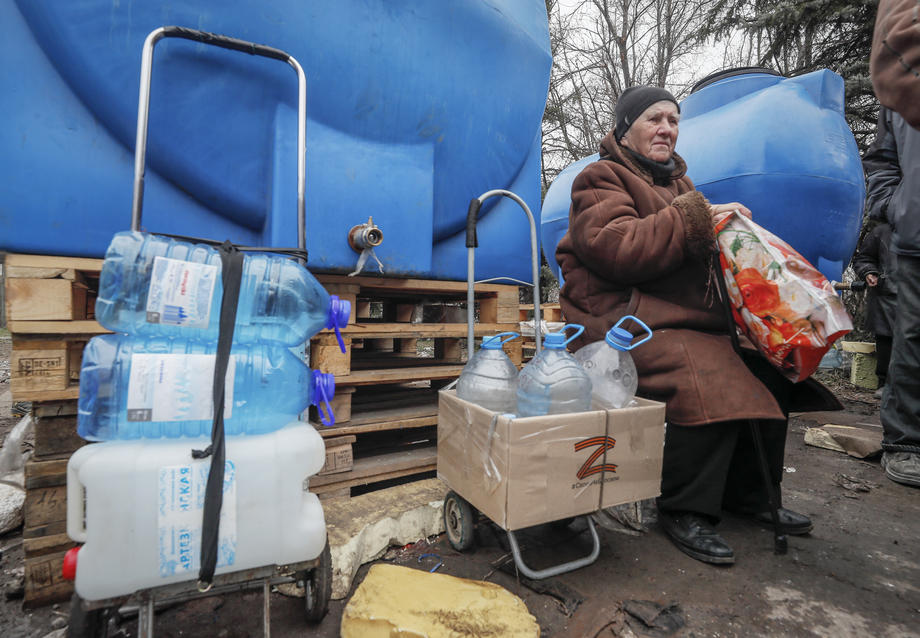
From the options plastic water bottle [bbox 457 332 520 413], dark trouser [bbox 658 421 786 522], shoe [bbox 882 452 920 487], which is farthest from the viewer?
shoe [bbox 882 452 920 487]

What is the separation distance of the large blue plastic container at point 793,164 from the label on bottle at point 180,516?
298cm

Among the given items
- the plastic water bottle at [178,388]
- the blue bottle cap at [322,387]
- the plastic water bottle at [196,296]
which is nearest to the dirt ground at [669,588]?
the plastic water bottle at [178,388]

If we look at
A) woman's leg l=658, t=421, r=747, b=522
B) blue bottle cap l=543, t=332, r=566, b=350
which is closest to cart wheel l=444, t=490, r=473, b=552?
blue bottle cap l=543, t=332, r=566, b=350

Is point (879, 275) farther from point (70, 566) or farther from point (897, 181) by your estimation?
point (70, 566)

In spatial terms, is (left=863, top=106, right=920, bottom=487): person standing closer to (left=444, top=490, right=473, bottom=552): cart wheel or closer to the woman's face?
the woman's face

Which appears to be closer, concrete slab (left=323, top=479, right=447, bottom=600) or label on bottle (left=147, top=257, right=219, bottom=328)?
A: label on bottle (left=147, top=257, right=219, bottom=328)

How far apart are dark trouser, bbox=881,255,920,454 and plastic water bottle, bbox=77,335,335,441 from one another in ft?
8.93

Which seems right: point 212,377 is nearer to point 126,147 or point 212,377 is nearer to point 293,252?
point 293,252

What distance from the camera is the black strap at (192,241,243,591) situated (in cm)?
90

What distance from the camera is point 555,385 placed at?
4.35 ft

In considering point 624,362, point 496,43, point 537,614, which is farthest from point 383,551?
point 496,43

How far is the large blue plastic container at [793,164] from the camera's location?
265 cm

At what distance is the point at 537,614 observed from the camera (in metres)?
1.26

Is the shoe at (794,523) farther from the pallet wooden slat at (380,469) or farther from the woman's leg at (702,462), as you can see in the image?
the pallet wooden slat at (380,469)
